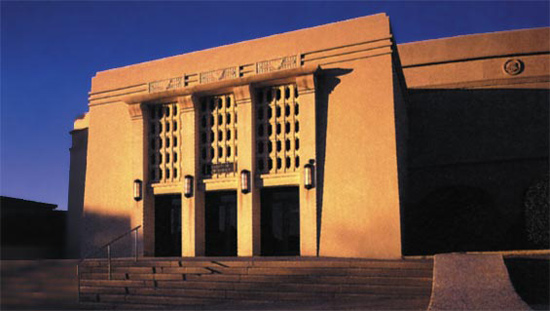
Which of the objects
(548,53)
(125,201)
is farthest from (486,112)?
(125,201)

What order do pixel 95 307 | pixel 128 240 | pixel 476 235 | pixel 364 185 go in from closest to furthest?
pixel 95 307, pixel 476 235, pixel 364 185, pixel 128 240

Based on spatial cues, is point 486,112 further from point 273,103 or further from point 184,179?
point 184,179

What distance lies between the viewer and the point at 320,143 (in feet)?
58.5

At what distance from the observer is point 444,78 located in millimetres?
24141

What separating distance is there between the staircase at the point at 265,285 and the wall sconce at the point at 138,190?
5710 mm

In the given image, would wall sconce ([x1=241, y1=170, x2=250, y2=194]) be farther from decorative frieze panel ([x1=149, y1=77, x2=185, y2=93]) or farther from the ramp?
Result: the ramp

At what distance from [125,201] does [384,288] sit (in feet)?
42.8

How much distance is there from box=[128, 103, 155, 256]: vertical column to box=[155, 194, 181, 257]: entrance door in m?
0.24

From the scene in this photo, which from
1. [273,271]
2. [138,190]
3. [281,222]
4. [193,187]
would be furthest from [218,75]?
[273,271]

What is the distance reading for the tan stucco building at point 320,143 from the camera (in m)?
16.9

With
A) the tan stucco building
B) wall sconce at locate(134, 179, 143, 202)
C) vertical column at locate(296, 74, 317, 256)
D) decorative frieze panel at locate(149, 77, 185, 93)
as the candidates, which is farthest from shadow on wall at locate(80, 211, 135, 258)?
vertical column at locate(296, 74, 317, 256)

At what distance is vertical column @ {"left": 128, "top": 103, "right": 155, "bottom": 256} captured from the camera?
2070 centimetres

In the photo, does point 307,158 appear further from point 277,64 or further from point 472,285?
point 472,285

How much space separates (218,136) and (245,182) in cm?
258
